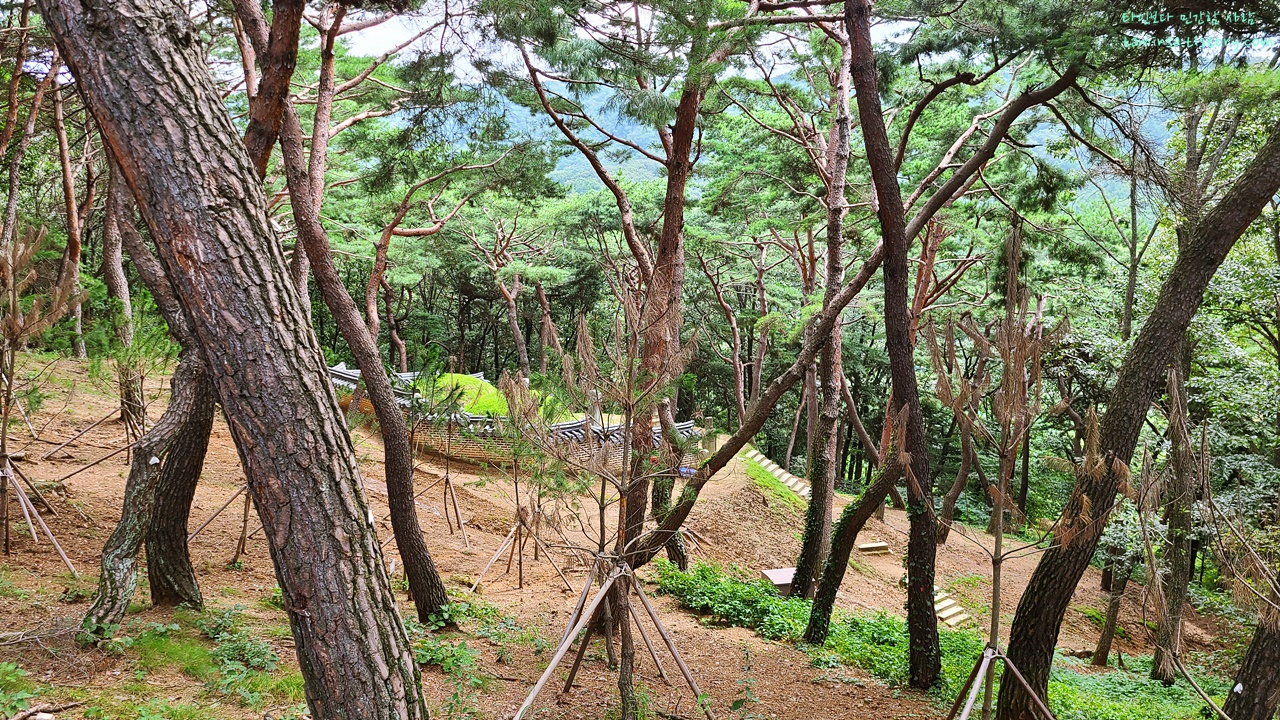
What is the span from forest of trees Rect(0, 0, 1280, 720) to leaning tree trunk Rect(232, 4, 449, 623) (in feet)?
0.08

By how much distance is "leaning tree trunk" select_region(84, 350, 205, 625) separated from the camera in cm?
377

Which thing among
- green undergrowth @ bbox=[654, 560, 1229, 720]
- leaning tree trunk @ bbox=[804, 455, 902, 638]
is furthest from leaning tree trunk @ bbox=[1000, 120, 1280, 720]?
leaning tree trunk @ bbox=[804, 455, 902, 638]

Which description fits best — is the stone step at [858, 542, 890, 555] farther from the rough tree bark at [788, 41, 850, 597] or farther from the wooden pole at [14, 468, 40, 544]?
the wooden pole at [14, 468, 40, 544]

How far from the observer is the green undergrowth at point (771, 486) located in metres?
14.0

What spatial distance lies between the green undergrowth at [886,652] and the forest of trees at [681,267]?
348 mm

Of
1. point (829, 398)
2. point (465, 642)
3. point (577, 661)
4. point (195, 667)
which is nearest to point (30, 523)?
point (195, 667)

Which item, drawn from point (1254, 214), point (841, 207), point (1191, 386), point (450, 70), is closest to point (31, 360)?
point (450, 70)

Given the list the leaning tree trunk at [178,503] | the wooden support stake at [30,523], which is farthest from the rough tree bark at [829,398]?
the wooden support stake at [30,523]

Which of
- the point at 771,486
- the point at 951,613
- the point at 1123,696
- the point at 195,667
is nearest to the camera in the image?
the point at 195,667

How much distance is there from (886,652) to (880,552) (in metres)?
7.21

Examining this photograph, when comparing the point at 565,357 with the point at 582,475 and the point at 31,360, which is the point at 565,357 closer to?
the point at 582,475

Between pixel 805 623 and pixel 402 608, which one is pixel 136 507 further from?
pixel 805 623

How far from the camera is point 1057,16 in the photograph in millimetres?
4754

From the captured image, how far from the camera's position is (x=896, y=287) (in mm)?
5113
